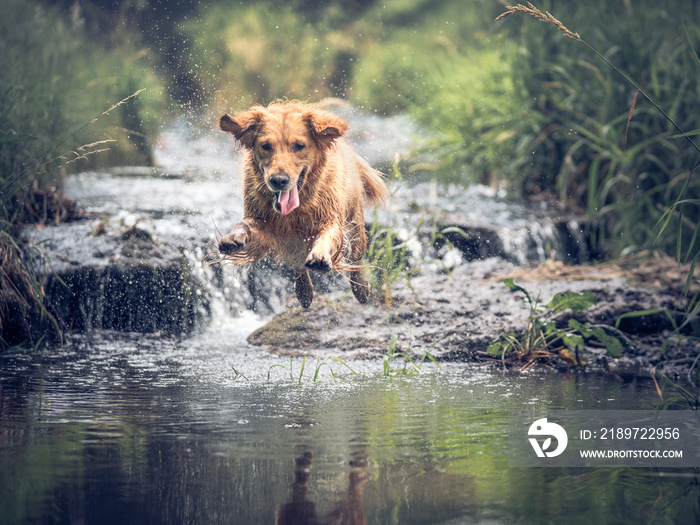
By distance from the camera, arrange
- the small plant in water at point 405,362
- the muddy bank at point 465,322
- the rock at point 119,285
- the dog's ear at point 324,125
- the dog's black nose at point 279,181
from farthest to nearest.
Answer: the rock at point 119,285, the muddy bank at point 465,322, the small plant in water at point 405,362, the dog's ear at point 324,125, the dog's black nose at point 279,181

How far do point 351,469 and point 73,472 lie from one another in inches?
36.7

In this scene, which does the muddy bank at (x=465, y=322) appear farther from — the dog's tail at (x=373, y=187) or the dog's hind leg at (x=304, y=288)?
the dog's tail at (x=373, y=187)

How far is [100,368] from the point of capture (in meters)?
4.56

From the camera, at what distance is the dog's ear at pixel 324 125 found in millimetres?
4461

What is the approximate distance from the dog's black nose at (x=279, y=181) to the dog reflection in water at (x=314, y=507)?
185cm

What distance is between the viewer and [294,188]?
4.47 m

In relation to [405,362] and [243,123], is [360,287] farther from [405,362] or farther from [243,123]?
[243,123]

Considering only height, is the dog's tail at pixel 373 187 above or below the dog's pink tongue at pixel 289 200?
above

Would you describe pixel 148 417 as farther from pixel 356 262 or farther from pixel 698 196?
pixel 698 196

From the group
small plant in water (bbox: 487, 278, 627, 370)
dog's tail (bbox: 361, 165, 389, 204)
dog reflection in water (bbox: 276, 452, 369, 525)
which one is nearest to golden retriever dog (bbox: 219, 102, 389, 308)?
dog's tail (bbox: 361, 165, 389, 204)

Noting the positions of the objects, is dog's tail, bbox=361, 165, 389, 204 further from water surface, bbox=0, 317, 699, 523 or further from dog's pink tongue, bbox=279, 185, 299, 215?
water surface, bbox=0, 317, 699, 523

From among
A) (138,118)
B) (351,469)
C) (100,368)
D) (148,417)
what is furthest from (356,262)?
(138,118)

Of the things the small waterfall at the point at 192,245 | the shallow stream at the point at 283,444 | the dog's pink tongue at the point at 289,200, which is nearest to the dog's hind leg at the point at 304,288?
the shallow stream at the point at 283,444

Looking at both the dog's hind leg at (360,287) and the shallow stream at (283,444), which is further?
the dog's hind leg at (360,287)
